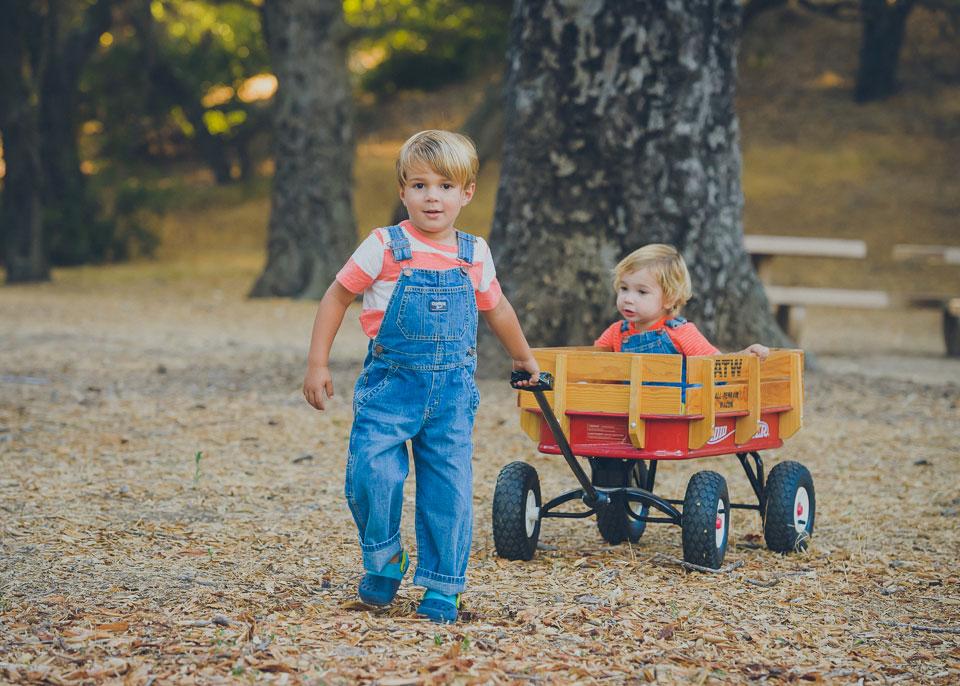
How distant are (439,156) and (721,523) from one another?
1.76m

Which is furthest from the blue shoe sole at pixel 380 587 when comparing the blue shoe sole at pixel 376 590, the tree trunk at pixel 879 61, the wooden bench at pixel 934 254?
the tree trunk at pixel 879 61

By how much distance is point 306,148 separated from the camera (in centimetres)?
1545

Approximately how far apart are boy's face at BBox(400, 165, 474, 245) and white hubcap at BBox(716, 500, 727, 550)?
151cm

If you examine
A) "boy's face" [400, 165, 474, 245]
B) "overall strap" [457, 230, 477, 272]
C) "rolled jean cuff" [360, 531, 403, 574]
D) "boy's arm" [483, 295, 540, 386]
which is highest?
"boy's face" [400, 165, 474, 245]

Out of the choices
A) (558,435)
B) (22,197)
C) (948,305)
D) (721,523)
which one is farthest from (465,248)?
(22,197)

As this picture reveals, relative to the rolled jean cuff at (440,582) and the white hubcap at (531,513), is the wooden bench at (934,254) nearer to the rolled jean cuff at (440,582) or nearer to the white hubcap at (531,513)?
the white hubcap at (531,513)

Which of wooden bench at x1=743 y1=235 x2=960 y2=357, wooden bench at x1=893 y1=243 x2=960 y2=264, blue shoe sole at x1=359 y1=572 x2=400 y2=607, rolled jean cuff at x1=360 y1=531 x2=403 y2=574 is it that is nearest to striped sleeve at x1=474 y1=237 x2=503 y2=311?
rolled jean cuff at x1=360 y1=531 x2=403 y2=574

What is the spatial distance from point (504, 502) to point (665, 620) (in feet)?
2.66

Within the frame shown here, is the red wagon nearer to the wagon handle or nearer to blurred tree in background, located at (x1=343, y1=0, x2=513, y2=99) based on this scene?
the wagon handle

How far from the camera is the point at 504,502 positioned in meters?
4.05

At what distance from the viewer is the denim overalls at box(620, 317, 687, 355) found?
430 centimetres

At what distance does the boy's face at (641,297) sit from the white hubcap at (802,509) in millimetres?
920

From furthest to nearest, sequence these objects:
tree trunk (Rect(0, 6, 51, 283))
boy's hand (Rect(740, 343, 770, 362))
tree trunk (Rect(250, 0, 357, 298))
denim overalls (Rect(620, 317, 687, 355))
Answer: tree trunk (Rect(0, 6, 51, 283))
tree trunk (Rect(250, 0, 357, 298))
denim overalls (Rect(620, 317, 687, 355))
boy's hand (Rect(740, 343, 770, 362))

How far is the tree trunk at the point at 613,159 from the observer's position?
754 cm
